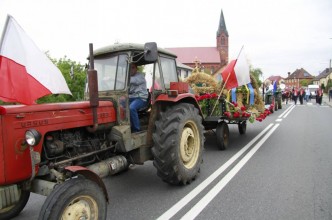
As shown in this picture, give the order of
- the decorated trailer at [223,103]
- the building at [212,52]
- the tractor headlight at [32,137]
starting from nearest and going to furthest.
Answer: the tractor headlight at [32,137], the decorated trailer at [223,103], the building at [212,52]

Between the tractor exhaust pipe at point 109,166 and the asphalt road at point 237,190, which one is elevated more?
the tractor exhaust pipe at point 109,166

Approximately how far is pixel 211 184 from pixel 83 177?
2.65m

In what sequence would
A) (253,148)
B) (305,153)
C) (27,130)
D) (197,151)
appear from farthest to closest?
1. (253,148)
2. (305,153)
3. (197,151)
4. (27,130)

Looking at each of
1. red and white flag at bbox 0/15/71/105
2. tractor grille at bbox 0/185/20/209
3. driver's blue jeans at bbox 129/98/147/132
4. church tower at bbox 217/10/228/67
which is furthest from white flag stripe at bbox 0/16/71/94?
church tower at bbox 217/10/228/67

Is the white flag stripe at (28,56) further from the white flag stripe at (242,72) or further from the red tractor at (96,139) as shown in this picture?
the white flag stripe at (242,72)

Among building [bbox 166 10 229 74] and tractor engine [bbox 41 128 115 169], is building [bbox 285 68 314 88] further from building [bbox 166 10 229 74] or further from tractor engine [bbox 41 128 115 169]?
tractor engine [bbox 41 128 115 169]

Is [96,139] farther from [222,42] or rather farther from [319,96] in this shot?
[222,42]

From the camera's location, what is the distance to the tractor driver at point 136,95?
5.16 m

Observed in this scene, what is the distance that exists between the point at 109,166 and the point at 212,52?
3984 inches

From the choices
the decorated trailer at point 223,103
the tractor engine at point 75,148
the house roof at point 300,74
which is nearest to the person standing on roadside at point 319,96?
the decorated trailer at point 223,103

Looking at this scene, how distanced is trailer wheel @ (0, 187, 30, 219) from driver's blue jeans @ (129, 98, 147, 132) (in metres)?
1.81

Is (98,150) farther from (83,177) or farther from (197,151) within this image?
(197,151)

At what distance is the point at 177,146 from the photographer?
5.28 metres

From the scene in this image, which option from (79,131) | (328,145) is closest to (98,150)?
(79,131)
